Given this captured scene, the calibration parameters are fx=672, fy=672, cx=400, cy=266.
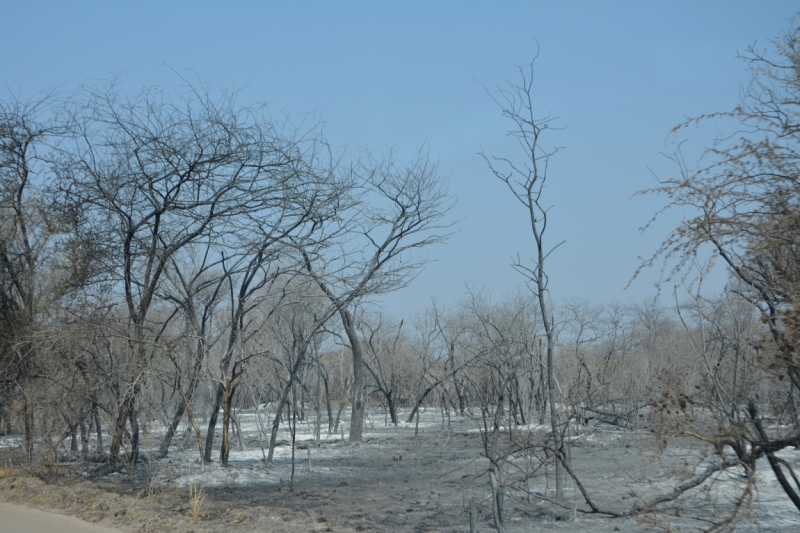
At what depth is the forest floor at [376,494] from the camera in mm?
8375

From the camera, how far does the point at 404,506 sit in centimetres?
1079

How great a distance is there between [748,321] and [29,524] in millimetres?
10787

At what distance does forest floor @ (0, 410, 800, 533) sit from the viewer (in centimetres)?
838

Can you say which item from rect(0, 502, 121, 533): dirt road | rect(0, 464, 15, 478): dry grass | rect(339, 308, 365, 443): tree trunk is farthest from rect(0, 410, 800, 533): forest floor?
rect(339, 308, 365, 443): tree trunk

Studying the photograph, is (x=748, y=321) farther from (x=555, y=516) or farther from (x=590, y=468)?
(x=590, y=468)

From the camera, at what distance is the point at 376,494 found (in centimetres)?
1221

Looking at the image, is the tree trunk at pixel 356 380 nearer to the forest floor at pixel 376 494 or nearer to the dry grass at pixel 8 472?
the forest floor at pixel 376 494

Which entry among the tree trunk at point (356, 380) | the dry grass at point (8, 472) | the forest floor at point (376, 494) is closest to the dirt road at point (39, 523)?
the forest floor at point (376, 494)

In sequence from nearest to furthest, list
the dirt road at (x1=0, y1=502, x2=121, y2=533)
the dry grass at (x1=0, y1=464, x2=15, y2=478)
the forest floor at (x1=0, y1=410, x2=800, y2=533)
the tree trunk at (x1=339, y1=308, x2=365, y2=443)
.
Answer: the forest floor at (x1=0, y1=410, x2=800, y2=533), the dirt road at (x1=0, y1=502, x2=121, y2=533), the dry grass at (x1=0, y1=464, x2=15, y2=478), the tree trunk at (x1=339, y1=308, x2=365, y2=443)

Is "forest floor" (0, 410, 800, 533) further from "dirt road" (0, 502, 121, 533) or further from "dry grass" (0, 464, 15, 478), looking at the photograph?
"dirt road" (0, 502, 121, 533)

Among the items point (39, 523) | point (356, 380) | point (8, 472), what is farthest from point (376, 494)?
point (356, 380)

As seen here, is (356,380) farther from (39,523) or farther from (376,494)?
(39,523)

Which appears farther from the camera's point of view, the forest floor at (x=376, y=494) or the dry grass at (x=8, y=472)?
the dry grass at (x=8, y=472)

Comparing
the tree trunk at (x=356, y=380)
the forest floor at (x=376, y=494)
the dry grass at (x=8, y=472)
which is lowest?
the forest floor at (x=376, y=494)
